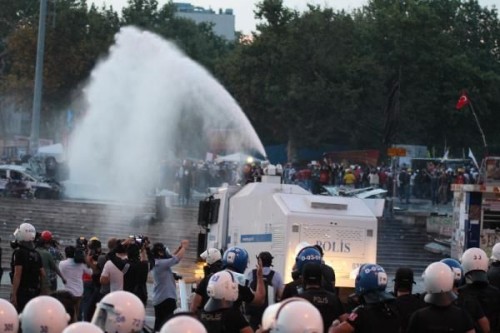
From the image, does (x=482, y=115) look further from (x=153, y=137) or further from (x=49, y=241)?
(x=49, y=241)

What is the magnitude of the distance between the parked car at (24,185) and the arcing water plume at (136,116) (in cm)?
223

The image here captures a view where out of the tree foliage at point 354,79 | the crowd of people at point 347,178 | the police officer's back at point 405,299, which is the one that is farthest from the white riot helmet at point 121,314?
the tree foliage at point 354,79

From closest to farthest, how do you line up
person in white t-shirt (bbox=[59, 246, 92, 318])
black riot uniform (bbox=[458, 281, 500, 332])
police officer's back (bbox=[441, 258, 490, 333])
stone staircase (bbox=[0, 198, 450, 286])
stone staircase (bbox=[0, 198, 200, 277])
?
police officer's back (bbox=[441, 258, 490, 333]) → black riot uniform (bbox=[458, 281, 500, 332]) → person in white t-shirt (bbox=[59, 246, 92, 318]) → stone staircase (bbox=[0, 198, 450, 286]) → stone staircase (bbox=[0, 198, 200, 277])

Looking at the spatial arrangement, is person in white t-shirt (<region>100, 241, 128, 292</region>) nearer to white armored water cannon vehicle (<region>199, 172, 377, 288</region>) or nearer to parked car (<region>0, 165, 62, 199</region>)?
→ white armored water cannon vehicle (<region>199, 172, 377, 288</region>)

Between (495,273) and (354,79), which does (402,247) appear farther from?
(495,273)

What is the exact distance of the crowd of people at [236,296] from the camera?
770 centimetres

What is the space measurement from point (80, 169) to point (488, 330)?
43289 mm

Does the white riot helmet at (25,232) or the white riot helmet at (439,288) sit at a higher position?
the white riot helmet at (439,288)

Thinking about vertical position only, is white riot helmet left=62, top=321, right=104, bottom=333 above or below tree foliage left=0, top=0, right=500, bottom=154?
A: below

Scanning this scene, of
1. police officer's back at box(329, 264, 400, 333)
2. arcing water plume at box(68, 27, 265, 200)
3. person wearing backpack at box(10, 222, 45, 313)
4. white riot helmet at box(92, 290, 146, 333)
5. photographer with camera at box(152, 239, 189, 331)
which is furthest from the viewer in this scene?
arcing water plume at box(68, 27, 265, 200)

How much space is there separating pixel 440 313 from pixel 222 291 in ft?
5.12

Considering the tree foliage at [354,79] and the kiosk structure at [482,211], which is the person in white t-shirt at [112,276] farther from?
the tree foliage at [354,79]

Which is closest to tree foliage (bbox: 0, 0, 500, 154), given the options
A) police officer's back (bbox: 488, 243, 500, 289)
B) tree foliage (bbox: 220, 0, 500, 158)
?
tree foliage (bbox: 220, 0, 500, 158)

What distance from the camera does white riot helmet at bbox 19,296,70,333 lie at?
25.5ft
